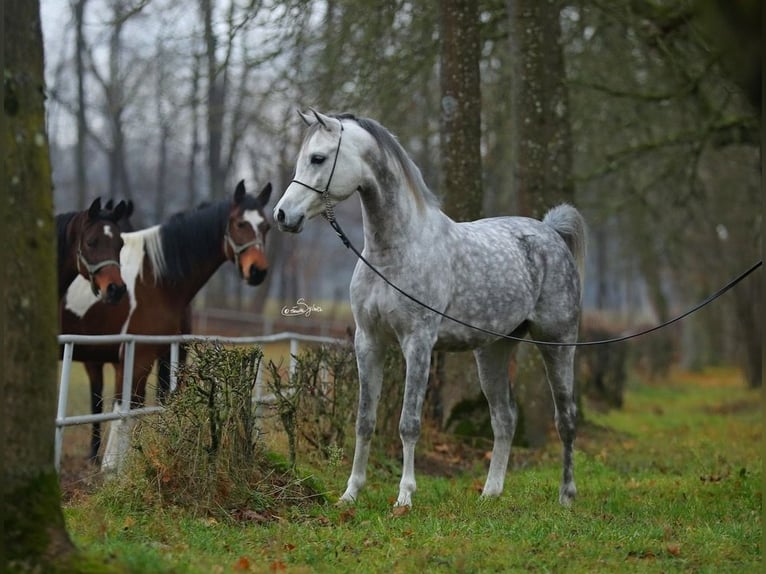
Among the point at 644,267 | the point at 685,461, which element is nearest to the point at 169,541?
the point at 685,461

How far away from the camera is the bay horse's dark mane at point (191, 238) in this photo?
342 inches

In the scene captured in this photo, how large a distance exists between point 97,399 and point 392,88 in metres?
6.25

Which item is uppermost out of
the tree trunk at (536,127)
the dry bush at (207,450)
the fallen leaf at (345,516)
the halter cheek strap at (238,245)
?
the tree trunk at (536,127)

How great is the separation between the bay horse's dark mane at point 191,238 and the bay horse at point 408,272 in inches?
104

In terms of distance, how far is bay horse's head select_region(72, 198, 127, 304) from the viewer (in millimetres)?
7852

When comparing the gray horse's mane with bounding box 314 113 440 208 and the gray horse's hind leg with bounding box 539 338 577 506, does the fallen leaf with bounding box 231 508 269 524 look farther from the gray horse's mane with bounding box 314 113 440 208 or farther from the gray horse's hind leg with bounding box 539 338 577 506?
the gray horse's hind leg with bounding box 539 338 577 506

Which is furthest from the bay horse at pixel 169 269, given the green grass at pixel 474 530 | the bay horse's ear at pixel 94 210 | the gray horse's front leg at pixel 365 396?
the gray horse's front leg at pixel 365 396

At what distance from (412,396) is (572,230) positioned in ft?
8.04

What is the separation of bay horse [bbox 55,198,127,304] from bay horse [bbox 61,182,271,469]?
422 millimetres

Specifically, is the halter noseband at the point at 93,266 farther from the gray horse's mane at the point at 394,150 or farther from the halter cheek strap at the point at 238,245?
the gray horse's mane at the point at 394,150

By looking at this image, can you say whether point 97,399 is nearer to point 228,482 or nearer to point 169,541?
point 228,482

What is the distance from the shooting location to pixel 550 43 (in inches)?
426

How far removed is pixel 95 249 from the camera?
791cm

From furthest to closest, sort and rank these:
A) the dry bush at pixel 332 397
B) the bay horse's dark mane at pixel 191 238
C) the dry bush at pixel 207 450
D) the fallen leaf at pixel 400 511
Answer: the bay horse's dark mane at pixel 191 238 < the dry bush at pixel 332 397 < the fallen leaf at pixel 400 511 < the dry bush at pixel 207 450
